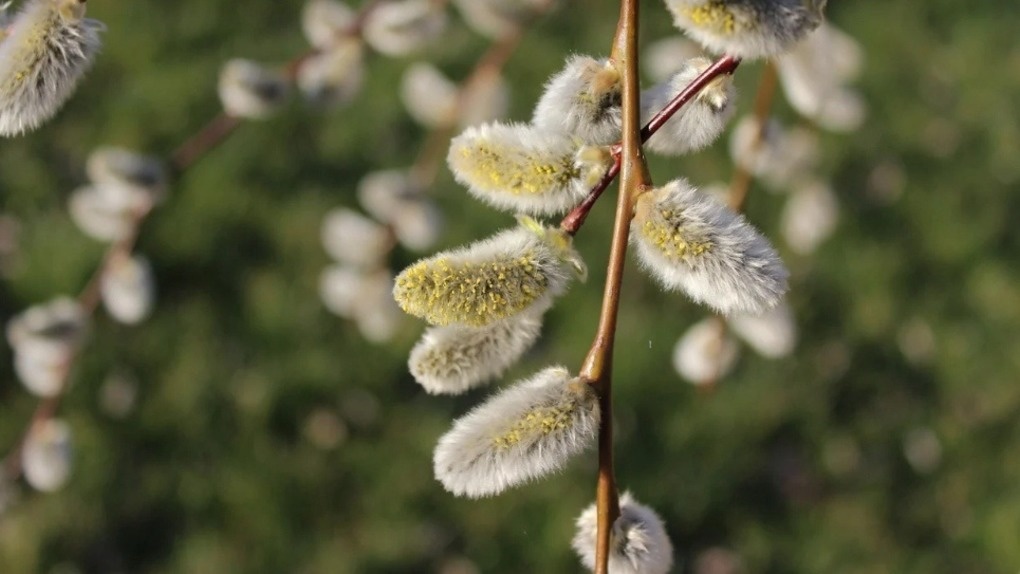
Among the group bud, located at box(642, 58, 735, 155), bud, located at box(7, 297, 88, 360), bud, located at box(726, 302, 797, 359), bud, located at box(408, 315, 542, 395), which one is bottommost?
bud, located at box(7, 297, 88, 360)

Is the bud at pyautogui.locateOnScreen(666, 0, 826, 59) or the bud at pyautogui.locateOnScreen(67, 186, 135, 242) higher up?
the bud at pyautogui.locateOnScreen(666, 0, 826, 59)

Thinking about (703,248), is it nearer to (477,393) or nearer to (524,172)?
(524,172)

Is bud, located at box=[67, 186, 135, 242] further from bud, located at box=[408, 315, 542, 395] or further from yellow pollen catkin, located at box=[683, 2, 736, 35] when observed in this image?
yellow pollen catkin, located at box=[683, 2, 736, 35]

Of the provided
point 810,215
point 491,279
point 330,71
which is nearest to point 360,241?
point 330,71

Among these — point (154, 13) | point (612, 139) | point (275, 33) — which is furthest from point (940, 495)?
point (154, 13)

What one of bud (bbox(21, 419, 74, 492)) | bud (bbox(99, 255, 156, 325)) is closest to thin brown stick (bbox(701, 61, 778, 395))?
bud (bbox(99, 255, 156, 325))

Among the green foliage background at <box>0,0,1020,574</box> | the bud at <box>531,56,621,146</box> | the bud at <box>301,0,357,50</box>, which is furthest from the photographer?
the green foliage background at <box>0,0,1020,574</box>

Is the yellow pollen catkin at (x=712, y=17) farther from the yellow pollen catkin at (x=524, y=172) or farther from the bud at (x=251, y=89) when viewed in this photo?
the bud at (x=251, y=89)

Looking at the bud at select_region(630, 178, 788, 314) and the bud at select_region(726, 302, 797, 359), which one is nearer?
the bud at select_region(630, 178, 788, 314)
